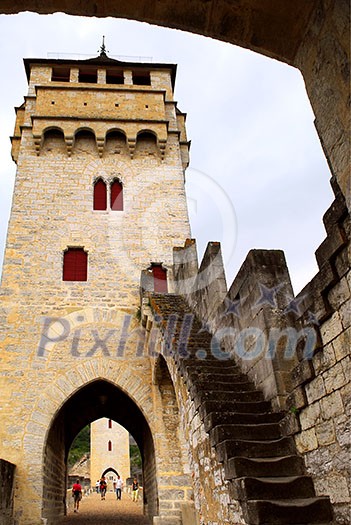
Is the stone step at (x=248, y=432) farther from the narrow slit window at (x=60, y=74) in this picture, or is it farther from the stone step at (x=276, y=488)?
the narrow slit window at (x=60, y=74)

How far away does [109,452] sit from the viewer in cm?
2675

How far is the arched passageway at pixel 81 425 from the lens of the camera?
380 inches

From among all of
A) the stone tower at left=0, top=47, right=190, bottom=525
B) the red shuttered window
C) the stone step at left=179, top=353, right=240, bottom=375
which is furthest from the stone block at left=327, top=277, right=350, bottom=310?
the red shuttered window

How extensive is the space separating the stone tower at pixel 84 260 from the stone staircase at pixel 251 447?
13.3 feet

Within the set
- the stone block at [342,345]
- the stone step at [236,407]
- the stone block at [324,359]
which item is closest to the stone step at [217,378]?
the stone step at [236,407]

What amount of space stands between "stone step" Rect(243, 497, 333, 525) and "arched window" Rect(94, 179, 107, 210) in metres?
9.69

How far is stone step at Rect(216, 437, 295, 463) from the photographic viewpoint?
4.06 meters

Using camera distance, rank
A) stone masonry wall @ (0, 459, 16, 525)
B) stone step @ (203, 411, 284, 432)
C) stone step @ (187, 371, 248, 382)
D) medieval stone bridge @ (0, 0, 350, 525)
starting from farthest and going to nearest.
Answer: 1. stone masonry wall @ (0, 459, 16, 525)
2. stone step @ (187, 371, 248, 382)
3. stone step @ (203, 411, 284, 432)
4. medieval stone bridge @ (0, 0, 350, 525)

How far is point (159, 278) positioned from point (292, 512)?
8.09 m

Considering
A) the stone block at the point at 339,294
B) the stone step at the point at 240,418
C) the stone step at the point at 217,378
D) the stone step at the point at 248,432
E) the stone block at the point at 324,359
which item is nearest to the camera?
the stone block at the point at 339,294

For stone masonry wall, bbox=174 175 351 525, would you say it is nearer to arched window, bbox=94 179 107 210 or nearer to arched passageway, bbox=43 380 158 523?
arched passageway, bbox=43 380 158 523

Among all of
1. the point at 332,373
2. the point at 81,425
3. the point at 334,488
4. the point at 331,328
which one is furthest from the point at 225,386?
the point at 81,425

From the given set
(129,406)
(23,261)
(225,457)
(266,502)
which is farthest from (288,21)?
(129,406)

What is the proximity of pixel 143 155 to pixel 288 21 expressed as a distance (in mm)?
11294
